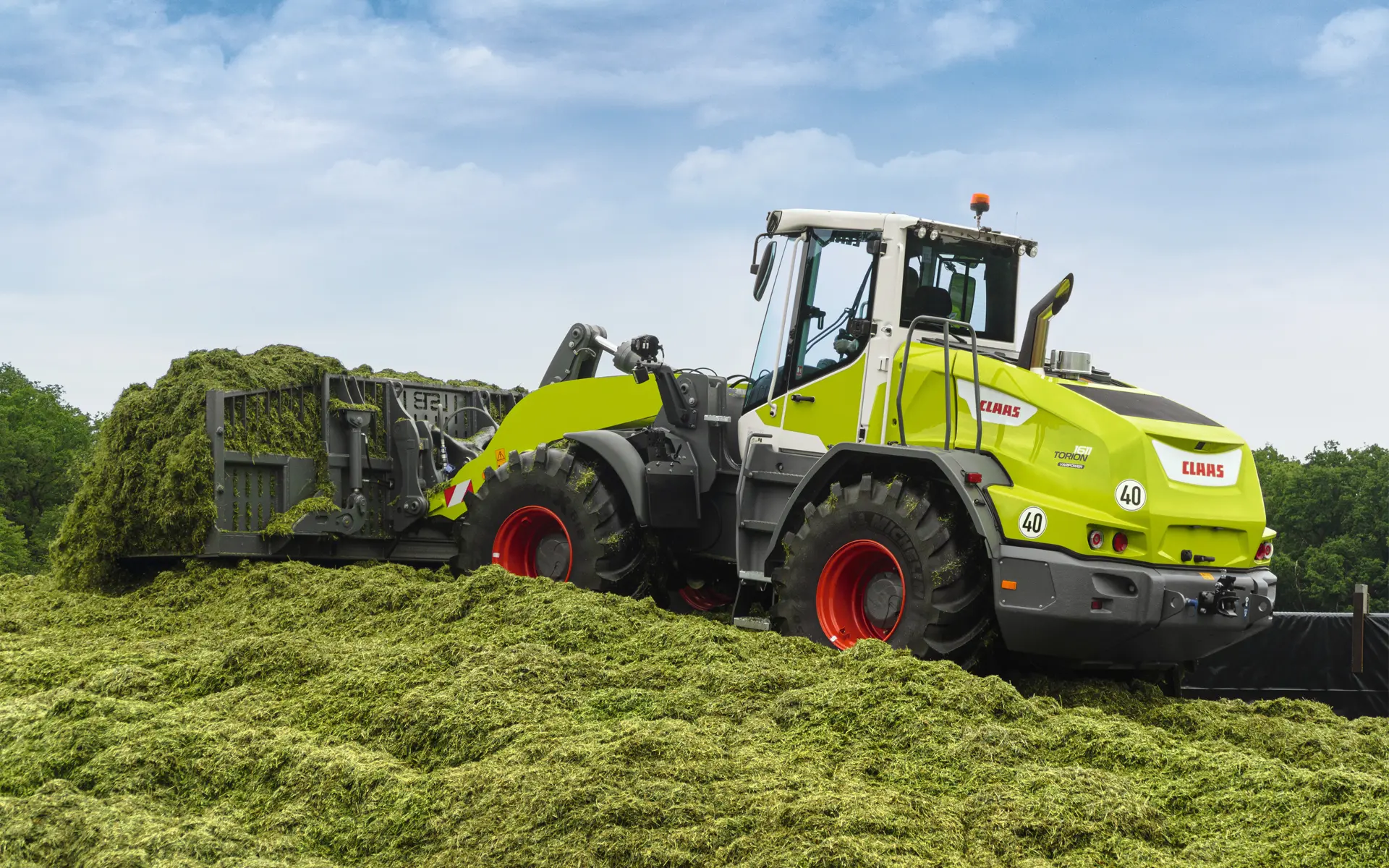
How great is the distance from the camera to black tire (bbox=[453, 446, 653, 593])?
378 inches

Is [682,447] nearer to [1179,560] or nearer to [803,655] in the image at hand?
[803,655]

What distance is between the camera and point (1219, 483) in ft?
25.2

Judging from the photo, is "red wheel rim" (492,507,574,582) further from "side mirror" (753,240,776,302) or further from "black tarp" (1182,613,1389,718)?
"black tarp" (1182,613,1389,718)

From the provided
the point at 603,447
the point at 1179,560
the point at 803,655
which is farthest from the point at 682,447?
the point at 1179,560

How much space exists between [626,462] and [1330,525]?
4365 centimetres

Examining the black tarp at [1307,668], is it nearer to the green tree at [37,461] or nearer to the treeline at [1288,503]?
the treeline at [1288,503]

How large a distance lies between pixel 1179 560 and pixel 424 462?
21.6 ft

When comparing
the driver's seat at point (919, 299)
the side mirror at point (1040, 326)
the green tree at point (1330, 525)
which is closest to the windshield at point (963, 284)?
the driver's seat at point (919, 299)

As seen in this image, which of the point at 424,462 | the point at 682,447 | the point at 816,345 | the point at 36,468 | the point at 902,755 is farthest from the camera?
the point at 36,468

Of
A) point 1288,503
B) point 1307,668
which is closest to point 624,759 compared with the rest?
point 1307,668

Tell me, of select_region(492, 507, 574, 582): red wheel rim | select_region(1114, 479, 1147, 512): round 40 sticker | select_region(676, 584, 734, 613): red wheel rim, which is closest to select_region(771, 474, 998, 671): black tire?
select_region(1114, 479, 1147, 512): round 40 sticker

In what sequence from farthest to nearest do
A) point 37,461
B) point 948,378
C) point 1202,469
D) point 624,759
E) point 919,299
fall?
point 37,461 < point 919,299 < point 948,378 < point 1202,469 < point 624,759

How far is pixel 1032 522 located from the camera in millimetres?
7363

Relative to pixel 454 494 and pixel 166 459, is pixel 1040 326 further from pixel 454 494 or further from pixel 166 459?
pixel 166 459
